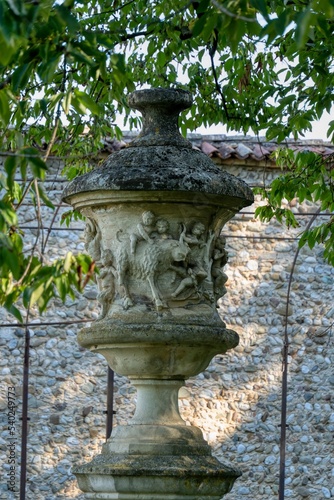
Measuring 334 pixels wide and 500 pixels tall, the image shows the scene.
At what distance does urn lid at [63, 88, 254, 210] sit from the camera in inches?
228

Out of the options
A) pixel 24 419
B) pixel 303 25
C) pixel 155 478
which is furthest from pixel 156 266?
pixel 24 419

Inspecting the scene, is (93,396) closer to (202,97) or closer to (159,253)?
(202,97)

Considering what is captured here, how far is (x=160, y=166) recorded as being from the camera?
19.3 ft

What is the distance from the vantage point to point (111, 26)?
7574 millimetres

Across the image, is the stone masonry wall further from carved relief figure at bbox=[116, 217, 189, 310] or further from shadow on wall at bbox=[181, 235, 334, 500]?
carved relief figure at bbox=[116, 217, 189, 310]

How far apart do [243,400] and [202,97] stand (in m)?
3.34

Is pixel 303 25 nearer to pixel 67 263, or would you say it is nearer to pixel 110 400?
pixel 67 263

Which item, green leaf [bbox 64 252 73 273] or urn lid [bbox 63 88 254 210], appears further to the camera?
urn lid [bbox 63 88 254 210]

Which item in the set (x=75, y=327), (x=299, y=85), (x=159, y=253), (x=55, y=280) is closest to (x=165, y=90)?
(x=159, y=253)

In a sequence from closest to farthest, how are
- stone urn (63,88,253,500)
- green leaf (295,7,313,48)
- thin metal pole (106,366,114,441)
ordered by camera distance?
green leaf (295,7,313,48), stone urn (63,88,253,500), thin metal pole (106,366,114,441)

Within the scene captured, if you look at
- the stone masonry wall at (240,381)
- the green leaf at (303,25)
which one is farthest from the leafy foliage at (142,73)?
the stone masonry wall at (240,381)

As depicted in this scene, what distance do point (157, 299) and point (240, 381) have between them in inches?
204

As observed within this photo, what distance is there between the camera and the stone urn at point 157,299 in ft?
18.6

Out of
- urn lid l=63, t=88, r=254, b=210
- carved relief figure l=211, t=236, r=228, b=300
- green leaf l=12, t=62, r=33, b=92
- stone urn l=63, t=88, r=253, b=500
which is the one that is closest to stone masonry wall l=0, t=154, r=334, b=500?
urn lid l=63, t=88, r=254, b=210
